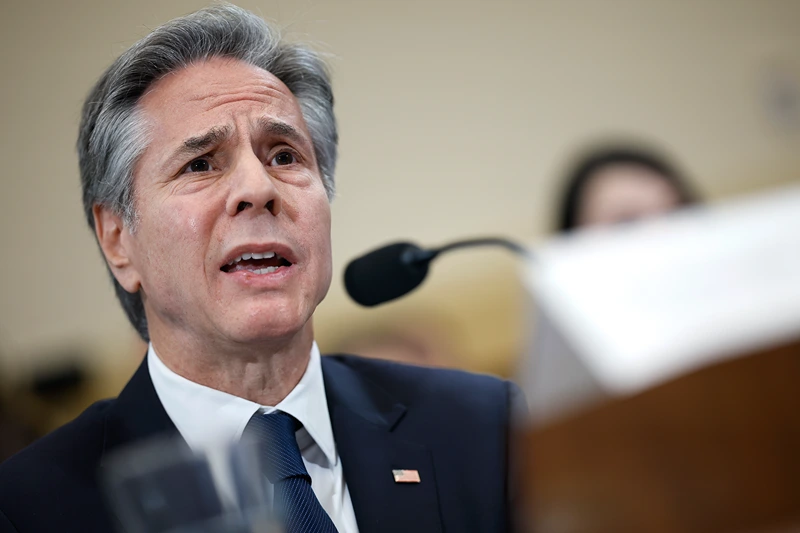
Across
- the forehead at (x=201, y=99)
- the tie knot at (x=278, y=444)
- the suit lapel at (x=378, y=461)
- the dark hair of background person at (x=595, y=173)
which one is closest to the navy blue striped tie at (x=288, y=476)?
the tie knot at (x=278, y=444)

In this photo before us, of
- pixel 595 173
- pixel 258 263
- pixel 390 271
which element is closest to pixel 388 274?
pixel 390 271

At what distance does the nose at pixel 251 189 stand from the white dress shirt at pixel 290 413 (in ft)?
0.96

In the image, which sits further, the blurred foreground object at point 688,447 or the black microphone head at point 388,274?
the black microphone head at point 388,274

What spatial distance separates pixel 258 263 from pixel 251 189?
117 millimetres

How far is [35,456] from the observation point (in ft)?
4.50

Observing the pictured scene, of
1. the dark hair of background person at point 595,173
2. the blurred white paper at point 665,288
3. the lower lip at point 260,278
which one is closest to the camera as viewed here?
the blurred white paper at point 665,288

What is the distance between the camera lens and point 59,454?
1379mm

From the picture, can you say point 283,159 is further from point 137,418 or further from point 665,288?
point 665,288

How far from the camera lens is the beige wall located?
65.7 inches

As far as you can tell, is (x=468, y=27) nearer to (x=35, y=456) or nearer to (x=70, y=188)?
(x=70, y=188)

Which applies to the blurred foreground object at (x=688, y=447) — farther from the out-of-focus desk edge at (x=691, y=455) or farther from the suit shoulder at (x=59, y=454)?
the suit shoulder at (x=59, y=454)

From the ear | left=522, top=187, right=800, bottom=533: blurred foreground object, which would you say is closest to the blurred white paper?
left=522, top=187, right=800, bottom=533: blurred foreground object

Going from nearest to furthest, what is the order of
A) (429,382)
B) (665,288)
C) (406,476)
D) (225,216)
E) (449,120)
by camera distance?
(665,288)
(225,216)
(406,476)
(429,382)
(449,120)

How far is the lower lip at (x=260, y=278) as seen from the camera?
1335 mm
